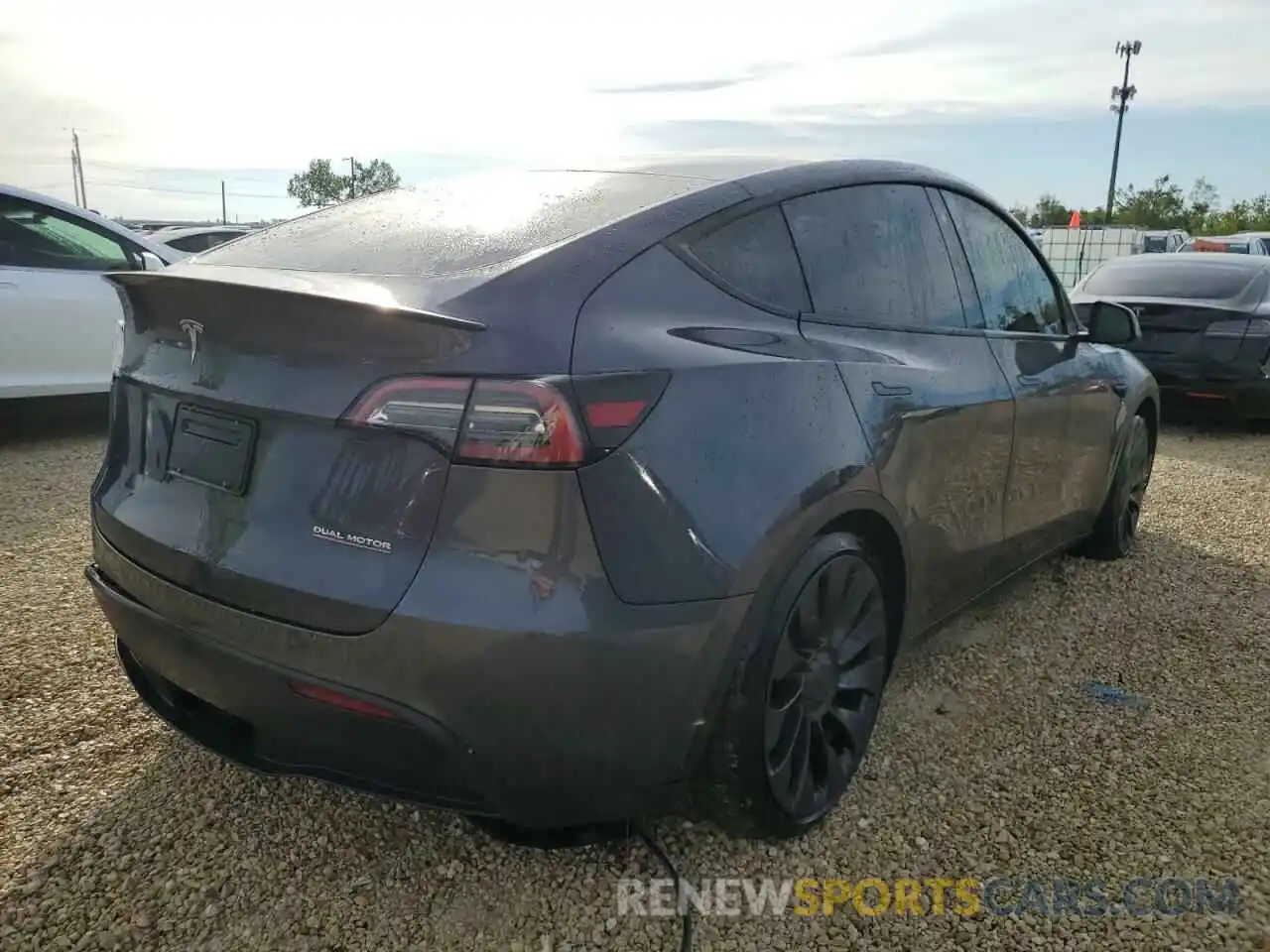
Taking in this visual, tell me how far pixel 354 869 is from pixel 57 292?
5201 millimetres

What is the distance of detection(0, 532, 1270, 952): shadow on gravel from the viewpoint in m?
2.13

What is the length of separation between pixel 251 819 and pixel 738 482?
1.43m

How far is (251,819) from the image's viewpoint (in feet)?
8.11

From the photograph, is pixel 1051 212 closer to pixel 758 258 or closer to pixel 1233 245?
pixel 1233 245

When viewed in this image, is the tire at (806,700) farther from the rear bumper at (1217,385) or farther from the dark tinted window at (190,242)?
the dark tinted window at (190,242)

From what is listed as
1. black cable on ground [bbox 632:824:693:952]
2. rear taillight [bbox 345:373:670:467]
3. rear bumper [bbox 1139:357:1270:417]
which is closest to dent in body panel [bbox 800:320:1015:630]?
rear taillight [bbox 345:373:670:467]

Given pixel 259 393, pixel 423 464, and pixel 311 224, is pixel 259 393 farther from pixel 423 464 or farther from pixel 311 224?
pixel 311 224

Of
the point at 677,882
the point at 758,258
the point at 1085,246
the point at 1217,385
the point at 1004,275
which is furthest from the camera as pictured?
the point at 1085,246

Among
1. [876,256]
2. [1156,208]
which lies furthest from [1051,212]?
[876,256]

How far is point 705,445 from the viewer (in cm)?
202

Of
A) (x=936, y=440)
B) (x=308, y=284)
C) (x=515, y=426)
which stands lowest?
(x=936, y=440)

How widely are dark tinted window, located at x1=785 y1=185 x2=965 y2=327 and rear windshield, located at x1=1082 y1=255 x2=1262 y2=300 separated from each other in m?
5.78

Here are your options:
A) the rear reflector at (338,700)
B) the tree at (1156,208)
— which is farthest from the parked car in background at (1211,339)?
the tree at (1156,208)

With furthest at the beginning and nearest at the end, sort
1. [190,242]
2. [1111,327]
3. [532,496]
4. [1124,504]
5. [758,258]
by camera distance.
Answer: [190,242] < [1124,504] < [1111,327] < [758,258] < [532,496]
